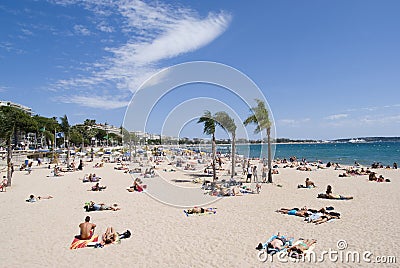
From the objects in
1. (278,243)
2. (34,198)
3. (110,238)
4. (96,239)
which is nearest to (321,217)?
(278,243)

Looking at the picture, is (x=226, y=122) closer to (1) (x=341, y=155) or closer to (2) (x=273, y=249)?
(2) (x=273, y=249)

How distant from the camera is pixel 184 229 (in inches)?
376

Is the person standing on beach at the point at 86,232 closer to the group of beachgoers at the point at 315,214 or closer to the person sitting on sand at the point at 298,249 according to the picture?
the person sitting on sand at the point at 298,249

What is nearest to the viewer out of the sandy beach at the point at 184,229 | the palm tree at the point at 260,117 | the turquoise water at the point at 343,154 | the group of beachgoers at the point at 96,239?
the sandy beach at the point at 184,229

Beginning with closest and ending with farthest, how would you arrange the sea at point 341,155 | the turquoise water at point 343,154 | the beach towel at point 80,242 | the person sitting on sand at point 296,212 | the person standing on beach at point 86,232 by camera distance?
1. the beach towel at point 80,242
2. the person standing on beach at point 86,232
3. the person sitting on sand at point 296,212
4. the sea at point 341,155
5. the turquoise water at point 343,154

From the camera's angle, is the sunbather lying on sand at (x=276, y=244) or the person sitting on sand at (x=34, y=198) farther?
the person sitting on sand at (x=34, y=198)

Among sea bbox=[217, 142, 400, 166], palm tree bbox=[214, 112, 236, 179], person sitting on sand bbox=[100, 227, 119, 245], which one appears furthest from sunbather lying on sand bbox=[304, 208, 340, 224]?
sea bbox=[217, 142, 400, 166]

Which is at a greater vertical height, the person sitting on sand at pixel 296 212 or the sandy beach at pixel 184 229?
the person sitting on sand at pixel 296 212

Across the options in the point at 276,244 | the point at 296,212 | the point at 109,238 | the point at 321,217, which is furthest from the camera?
the point at 296,212

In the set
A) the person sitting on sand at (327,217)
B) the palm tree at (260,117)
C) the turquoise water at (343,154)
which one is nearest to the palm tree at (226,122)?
the palm tree at (260,117)

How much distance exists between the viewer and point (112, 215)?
1150cm

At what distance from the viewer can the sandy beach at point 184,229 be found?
23.6 feet

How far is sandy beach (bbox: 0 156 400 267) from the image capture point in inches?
284

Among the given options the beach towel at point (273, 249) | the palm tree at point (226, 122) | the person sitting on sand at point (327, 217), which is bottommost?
the beach towel at point (273, 249)
